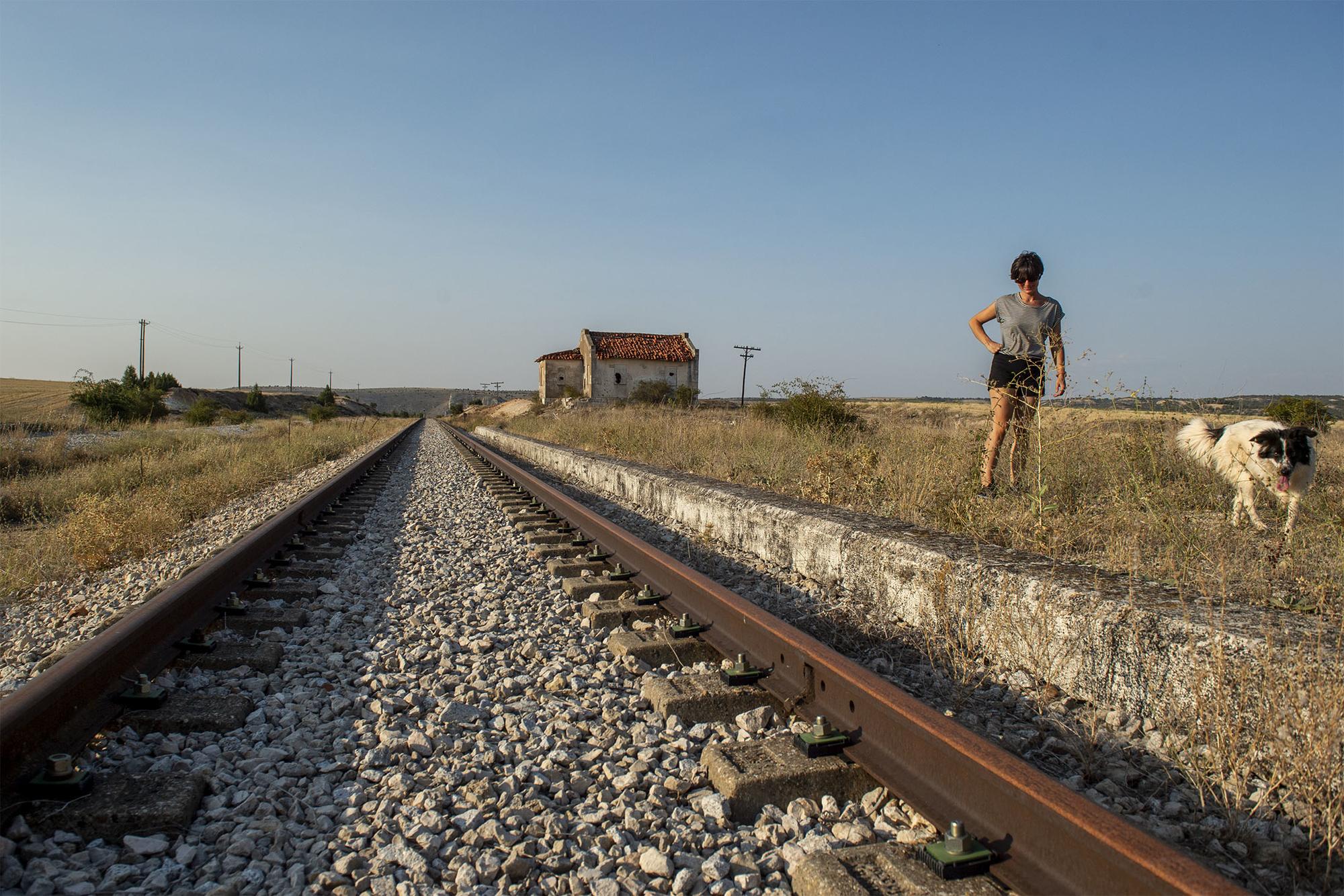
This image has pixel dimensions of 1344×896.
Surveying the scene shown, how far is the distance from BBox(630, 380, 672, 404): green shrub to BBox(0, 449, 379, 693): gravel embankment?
39.0m

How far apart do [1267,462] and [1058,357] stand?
1.38m

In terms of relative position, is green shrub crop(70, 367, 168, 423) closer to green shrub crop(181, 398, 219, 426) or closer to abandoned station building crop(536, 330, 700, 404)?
green shrub crop(181, 398, 219, 426)

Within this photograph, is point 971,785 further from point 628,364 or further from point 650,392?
point 628,364

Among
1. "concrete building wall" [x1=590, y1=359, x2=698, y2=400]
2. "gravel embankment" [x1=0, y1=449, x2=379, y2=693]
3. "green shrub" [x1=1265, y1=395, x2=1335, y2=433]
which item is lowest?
"gravel embankment" [x1=0, y1=449, x2=379, y2=693]

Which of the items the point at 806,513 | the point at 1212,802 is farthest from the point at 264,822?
the point at 806,513

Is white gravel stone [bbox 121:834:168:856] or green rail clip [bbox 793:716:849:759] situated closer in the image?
white gravel stone [bbox 121:834:168:856]

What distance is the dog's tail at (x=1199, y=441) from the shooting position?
5695 millimetres

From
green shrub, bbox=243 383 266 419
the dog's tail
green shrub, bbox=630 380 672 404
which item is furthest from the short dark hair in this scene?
green shrub, bbox=243 383 266 419

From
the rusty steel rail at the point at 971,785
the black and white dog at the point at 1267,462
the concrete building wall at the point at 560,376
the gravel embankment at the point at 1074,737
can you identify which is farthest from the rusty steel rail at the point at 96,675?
the concrete building wall at the point at 560,376

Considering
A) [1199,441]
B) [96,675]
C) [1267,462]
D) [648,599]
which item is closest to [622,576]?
[648,599]

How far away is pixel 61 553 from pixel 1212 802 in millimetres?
6757

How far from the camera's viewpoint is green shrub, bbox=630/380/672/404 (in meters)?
47.2

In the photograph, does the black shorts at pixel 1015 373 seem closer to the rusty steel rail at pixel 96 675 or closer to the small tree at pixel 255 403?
the rusty steel rail at pixel 96 675

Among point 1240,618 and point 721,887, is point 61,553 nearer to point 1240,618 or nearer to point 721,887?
point 721,887
